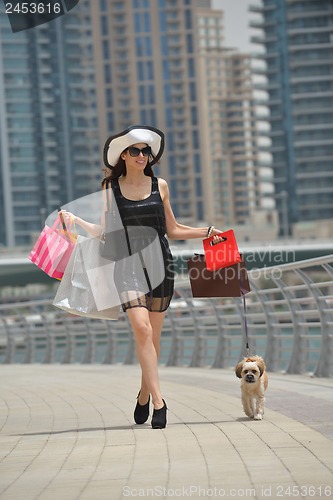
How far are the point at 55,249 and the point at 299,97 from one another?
151 m

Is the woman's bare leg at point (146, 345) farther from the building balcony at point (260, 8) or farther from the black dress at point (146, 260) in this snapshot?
the building balcony at point (260, 8)

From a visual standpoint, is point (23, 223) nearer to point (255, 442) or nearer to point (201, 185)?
point (201, 185)

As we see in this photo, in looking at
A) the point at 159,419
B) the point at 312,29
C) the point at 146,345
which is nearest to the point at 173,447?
the point at 159,419

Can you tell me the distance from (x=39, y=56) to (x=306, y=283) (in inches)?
6177

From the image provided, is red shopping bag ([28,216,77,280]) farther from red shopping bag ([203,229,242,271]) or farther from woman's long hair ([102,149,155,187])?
red shopping bag ([203,229,242,271])

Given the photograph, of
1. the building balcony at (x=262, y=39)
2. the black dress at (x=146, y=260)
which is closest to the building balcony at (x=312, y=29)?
the building balcony at (x=262, y=39)

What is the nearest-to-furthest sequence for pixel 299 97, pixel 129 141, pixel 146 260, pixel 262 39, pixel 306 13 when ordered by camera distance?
pixel 146 260
pixel 129 141
pixel 299 97
pixel 306 13
pixel 262 39

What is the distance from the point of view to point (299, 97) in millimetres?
157125

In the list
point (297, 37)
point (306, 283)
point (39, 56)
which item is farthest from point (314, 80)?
point (306, 283)

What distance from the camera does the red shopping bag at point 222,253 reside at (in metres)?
8.19

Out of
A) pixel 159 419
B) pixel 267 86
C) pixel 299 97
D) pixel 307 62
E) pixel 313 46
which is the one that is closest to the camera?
pixel 159 419

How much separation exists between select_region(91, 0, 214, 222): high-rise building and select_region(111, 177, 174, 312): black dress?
581 feet

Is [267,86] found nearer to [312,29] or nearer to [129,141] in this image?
[312,29]

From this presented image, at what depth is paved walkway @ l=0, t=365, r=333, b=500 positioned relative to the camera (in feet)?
18.1
